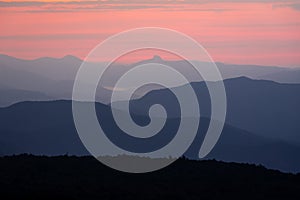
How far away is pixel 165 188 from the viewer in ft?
127

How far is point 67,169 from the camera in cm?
4353

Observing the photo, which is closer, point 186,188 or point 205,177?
point 186,188

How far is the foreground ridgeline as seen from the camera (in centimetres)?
3622

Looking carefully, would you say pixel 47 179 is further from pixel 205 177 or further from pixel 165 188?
pixel 205 177

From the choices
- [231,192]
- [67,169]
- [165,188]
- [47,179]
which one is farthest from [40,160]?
[231,192]

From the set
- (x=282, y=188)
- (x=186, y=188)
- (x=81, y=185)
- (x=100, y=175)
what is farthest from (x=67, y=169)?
(x=282, y=188)

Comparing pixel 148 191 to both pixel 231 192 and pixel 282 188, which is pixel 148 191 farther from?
pixel 282 188

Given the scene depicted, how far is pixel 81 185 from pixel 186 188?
599 cm

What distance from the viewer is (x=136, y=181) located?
40656 mm

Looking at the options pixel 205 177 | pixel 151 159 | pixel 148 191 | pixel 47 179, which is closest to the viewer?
pixel 148 191

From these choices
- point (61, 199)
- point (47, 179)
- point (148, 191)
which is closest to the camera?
point (61, 199)

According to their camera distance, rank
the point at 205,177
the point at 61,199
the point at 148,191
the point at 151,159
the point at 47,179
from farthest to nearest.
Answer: the point at 151,159 < the point at 205,177 < the point at 47,179 < the point at 148,191 < the point at 61,199

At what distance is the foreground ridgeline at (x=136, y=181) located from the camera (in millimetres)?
36219

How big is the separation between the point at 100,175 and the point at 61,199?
8.30 m
